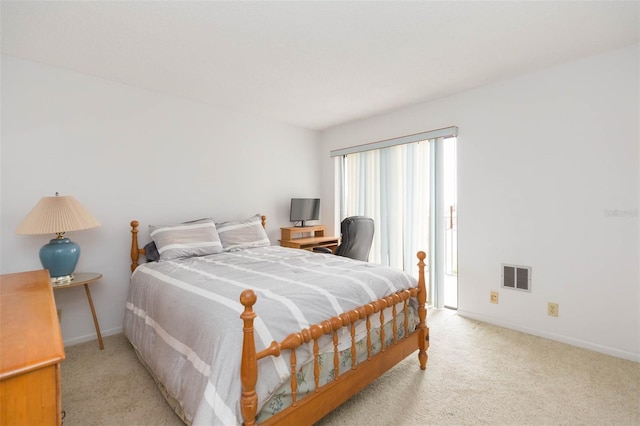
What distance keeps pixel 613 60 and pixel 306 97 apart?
2.62 m

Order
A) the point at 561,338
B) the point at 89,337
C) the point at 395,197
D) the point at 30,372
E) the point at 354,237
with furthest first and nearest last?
the point at 395,197 < the point at 354,237 < the point at 89,337 < the point at 561,338 < the point at 30,372

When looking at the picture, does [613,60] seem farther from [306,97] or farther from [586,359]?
[306,97]

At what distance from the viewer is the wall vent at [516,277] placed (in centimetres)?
282

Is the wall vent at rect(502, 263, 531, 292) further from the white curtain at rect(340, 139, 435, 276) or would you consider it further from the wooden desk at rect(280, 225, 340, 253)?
the wooden desk at rect(280, 225, 340, 253)

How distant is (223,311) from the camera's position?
4.92ft

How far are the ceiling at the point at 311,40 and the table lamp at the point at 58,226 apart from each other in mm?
1197

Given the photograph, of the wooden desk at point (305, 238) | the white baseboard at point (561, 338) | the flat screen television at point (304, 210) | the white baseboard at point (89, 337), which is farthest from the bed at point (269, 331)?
the flat screen television at point (304, 210)

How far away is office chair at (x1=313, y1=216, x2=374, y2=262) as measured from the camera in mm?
3266

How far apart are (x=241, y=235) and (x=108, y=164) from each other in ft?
4.64

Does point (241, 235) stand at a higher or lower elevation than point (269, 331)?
higher

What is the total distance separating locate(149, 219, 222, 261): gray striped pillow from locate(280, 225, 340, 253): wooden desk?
1.16 metres

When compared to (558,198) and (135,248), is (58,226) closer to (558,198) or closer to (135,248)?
(135,248)

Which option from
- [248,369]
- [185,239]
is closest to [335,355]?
[248,369]

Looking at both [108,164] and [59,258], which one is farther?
[108,164]
